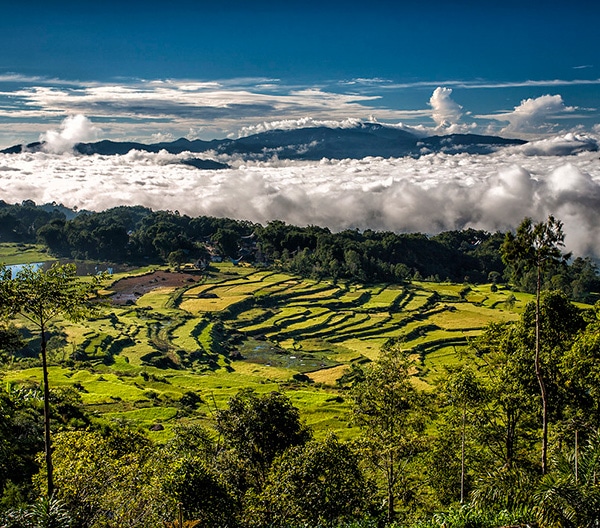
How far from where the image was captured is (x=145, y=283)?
10544 centimetres

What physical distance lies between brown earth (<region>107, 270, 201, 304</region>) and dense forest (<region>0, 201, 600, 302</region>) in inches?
326

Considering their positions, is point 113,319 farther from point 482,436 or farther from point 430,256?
point 430,256

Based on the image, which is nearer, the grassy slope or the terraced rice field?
the grassy slope

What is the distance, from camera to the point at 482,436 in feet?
70.9

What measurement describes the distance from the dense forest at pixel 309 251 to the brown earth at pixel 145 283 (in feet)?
27.1

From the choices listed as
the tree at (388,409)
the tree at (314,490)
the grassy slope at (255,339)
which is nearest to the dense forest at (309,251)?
the grassy slope at (255,339)

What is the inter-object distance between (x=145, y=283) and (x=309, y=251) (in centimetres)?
4005

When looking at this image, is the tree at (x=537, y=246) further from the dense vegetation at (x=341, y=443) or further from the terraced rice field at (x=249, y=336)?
the terraced rice field at (x=249, y=336)

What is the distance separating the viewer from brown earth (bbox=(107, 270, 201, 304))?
94.9 metres

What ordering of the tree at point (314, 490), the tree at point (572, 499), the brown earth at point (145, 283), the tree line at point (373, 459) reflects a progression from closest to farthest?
1. the tree at point (572, 499)
2. the tree line at point (373, 459)
3. the tree at point (314, 490)
4. the brown earth at point (145, 283)

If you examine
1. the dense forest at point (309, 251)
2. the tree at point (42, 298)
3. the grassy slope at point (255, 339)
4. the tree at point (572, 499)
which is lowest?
the grassy slope at point (255, 339)

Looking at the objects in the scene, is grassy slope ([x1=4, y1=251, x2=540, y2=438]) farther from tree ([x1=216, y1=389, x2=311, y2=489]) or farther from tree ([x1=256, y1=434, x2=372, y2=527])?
tree ([x1=256, y1=434, x2=372, y2=527])

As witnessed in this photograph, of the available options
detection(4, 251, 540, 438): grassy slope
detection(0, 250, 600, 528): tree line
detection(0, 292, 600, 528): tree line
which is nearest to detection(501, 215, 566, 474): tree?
detection(0, 250, 600, 528): tree line

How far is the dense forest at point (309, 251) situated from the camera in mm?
114625
